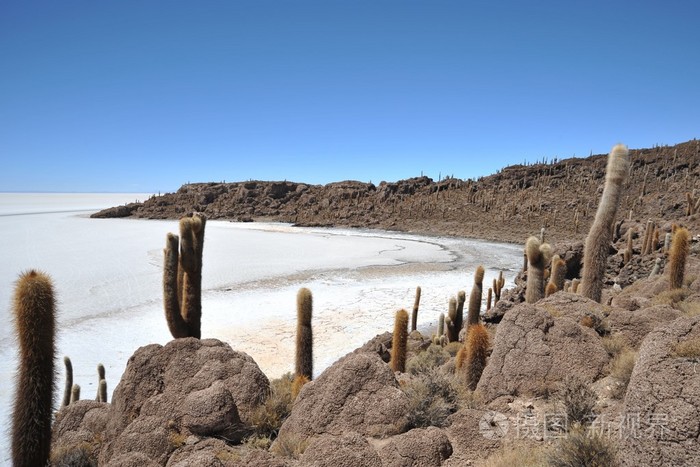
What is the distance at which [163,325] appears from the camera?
15.9 metres

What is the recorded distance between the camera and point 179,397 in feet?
17.7

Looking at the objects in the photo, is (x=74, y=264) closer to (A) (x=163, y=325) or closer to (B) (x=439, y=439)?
(A) (x=163, y=325)

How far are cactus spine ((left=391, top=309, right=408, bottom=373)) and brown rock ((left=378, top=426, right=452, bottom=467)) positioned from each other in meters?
4.49

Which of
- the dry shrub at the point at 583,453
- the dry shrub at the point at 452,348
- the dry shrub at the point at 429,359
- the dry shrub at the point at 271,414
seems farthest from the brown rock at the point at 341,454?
the dry shrub at the point at 452,348

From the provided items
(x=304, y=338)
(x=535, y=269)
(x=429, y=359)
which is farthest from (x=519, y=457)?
(x=535, y=269)

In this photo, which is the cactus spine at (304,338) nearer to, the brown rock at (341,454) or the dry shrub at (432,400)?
the dry shrub at (432,400)

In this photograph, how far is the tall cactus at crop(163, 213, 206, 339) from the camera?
8234mm

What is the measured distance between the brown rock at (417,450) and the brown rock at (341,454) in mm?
205

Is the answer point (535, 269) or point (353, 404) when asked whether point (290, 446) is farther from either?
point (535, 269)

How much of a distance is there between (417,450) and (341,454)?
73cm

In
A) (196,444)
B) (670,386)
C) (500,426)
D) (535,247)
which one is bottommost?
(196,444)

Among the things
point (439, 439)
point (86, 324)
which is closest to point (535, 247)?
point (439, 439)

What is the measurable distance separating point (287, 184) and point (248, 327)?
7377 cm

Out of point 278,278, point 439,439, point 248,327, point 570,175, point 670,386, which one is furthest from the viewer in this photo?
point 570,175
